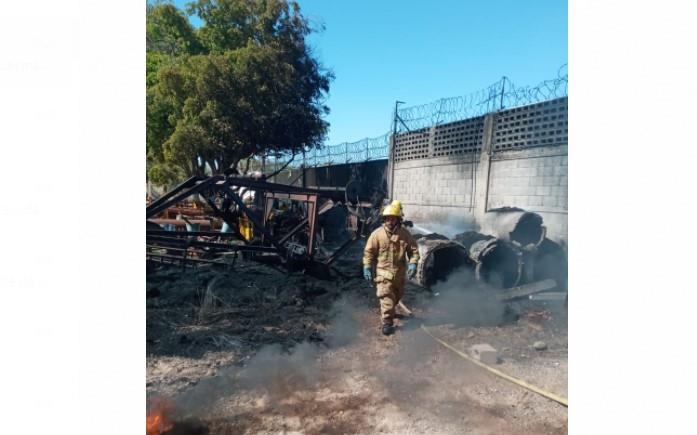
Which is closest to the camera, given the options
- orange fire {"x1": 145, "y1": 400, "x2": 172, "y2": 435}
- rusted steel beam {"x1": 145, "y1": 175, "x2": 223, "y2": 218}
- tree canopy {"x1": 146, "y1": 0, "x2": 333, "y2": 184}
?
orange fire {"x1": 145, "y1": 400, "x2": 172, "y2": 435}

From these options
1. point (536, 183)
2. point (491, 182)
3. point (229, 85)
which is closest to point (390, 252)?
point (536, 183)

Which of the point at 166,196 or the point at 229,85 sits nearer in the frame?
the point at 166,196

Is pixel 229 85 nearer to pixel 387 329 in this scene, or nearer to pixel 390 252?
pixel 390 252

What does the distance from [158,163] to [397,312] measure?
39.4ft

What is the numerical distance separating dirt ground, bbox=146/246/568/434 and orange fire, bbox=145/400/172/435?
20 millimetres

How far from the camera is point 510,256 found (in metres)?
6.52

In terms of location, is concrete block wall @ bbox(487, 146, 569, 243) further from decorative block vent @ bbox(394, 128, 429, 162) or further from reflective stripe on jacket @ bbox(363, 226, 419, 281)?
reflective stripe on jacket @ bbox(363, 226, 419, 281)

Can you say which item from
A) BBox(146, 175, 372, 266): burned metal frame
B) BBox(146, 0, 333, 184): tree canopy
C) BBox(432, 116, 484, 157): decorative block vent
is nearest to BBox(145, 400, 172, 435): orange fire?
BBox(146, 175, 372, 266): burned metal frame

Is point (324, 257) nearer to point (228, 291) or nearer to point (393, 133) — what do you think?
point (228, 291)

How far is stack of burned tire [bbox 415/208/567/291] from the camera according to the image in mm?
6418

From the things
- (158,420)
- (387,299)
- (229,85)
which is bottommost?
(158,420)

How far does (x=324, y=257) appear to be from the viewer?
7441 mm

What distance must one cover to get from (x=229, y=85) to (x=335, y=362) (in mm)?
9913
